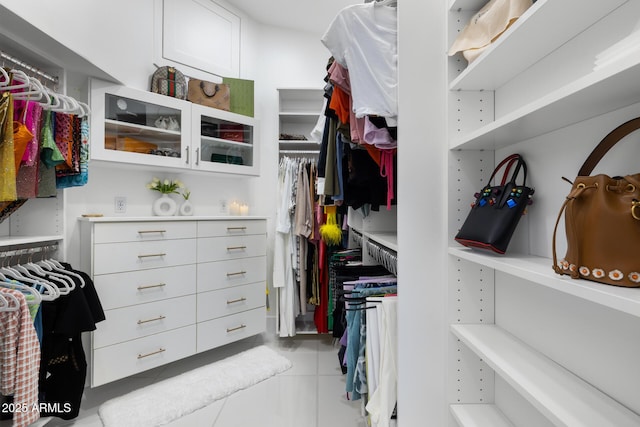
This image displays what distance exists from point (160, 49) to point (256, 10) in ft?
3.19

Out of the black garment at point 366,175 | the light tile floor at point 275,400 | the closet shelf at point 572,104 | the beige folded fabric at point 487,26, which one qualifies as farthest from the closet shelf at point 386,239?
the light tile floor at point 275,400

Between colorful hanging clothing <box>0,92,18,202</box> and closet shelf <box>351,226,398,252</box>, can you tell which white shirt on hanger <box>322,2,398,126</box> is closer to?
closet shelf <box>351,226,398,252</box>

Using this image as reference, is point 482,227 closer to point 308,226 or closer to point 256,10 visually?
point 308,226

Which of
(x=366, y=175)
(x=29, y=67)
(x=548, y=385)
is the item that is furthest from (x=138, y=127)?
(x=548, y=385)

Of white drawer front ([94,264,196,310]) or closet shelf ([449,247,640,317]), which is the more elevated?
closet shelf ([449,247,640,317])

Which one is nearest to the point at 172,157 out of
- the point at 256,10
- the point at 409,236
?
the point at 256,10

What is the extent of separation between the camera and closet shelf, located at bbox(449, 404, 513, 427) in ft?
2.92

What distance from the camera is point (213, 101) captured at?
2.54 meters

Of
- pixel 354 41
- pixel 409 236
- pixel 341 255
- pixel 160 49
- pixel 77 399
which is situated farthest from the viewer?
pixel 160 49

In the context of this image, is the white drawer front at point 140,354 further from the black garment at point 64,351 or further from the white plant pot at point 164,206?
the white plant pot at point 164,206

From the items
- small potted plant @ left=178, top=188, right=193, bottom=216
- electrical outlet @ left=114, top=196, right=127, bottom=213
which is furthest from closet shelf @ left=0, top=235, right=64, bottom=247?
small potted plant @ left=178, top=188, right=193, bottom=216

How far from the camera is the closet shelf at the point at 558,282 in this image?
0.44 meters

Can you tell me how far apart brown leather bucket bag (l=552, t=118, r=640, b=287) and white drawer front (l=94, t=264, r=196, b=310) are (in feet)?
7.03

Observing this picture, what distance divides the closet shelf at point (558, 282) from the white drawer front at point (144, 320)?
1.93 metres
